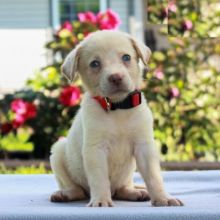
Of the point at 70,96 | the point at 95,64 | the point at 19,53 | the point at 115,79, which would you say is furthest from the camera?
the point at 19,53

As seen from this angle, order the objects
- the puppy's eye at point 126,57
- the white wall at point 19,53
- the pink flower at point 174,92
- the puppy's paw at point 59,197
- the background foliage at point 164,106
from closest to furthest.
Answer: the puppy's eye at point 126,57 < the puppy's paw at point 59,197 < the background foliage at point 164,106 < the pink flower at point 174,92 < the white wall at point 19,53

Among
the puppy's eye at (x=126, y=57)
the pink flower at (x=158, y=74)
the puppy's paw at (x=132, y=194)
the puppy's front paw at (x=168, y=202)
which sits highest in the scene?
the puppy's eye at (x=126, y=57)

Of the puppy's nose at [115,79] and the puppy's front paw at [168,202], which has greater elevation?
the puppy's nose at [115,79]

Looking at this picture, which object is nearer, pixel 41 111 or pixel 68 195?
pixel 68 195

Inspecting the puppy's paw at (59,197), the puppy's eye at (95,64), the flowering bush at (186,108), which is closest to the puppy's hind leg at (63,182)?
the puppy's paw at (59,197)

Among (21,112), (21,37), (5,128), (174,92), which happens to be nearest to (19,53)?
(21,37)

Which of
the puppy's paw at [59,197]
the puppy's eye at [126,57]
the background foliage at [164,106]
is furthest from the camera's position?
the background foliage at [164,106]

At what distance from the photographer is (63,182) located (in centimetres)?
303

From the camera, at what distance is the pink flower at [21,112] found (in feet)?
22.7

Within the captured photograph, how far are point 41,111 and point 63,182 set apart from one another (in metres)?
4.27

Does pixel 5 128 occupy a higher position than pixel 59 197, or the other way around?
pixel 59 197

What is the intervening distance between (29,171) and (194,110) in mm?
2162

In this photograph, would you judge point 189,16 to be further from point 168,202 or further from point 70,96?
point 168,202

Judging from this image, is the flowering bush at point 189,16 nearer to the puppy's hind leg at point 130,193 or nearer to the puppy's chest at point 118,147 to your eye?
the puppy's hind leg at point 130,193
